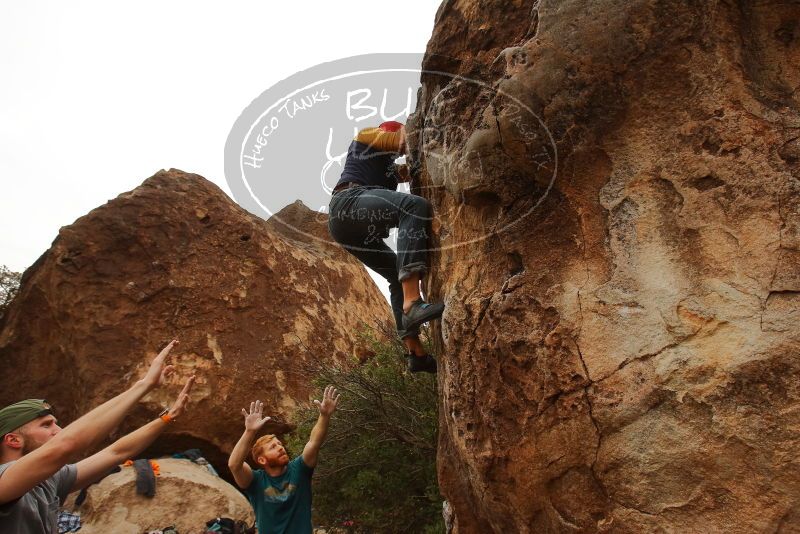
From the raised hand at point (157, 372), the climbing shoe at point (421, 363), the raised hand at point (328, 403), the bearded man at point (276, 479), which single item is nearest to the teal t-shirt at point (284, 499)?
the bearded man at point (276, 479)

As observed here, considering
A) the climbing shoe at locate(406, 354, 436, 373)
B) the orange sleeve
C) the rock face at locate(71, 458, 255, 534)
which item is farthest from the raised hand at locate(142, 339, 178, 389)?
the rock face at locate(71, 458, 255, 534)

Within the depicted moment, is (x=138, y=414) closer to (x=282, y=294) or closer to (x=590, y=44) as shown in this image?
(x=282, y=294)

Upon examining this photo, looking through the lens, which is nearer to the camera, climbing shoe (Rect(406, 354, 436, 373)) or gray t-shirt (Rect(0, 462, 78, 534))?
gray t-shirt (Rect(0, 462, 78, 534))

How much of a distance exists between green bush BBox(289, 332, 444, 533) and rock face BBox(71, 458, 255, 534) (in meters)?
1.05

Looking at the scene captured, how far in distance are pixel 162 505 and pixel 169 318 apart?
2.70 meters

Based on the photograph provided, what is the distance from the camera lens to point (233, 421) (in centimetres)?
921

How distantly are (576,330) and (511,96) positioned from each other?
1.09 m

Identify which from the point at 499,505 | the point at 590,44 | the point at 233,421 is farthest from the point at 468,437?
the point at 233,421

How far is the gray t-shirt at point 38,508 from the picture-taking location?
2328 mm

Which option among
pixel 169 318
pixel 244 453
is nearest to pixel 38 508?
pixel 244 453

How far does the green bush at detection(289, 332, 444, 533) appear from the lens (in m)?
7.43

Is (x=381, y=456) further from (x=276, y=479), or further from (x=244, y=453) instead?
(x=244, y=453)

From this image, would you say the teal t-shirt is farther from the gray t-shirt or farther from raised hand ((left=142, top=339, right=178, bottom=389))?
raised hand ((left=142, top=339, right=178, bottom=389))

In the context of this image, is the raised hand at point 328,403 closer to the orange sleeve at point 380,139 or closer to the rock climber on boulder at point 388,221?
the rock climber on boulder at point 388,221
